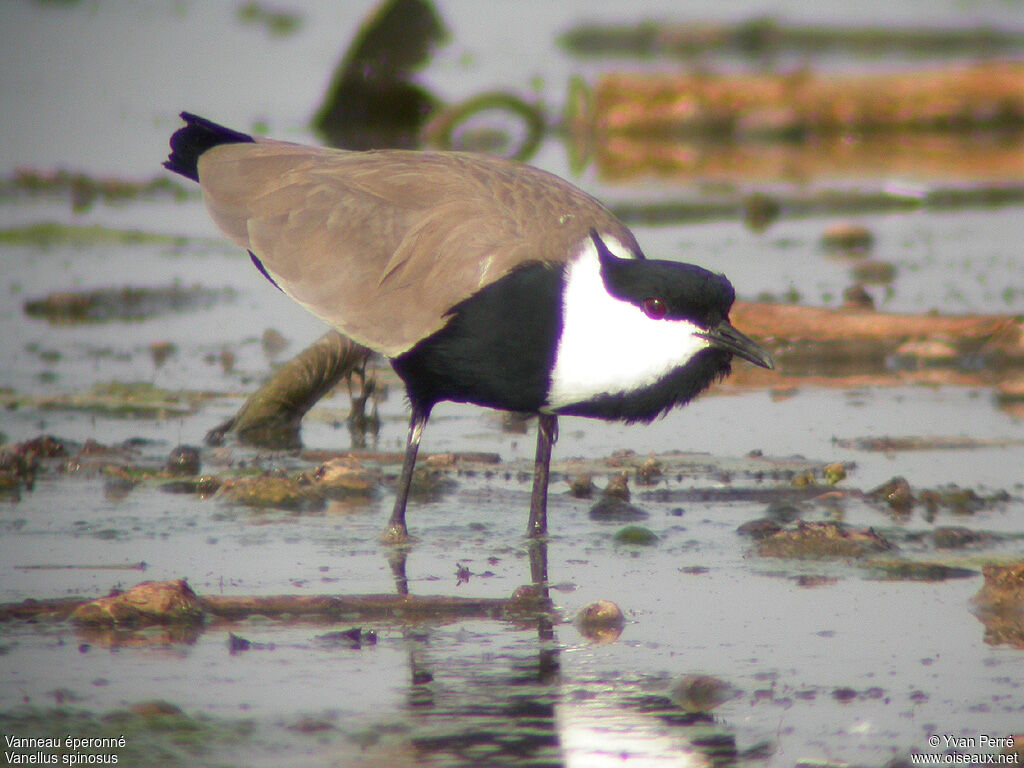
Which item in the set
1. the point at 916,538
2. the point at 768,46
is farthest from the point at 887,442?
the point at 768,46

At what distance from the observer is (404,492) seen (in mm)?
5035

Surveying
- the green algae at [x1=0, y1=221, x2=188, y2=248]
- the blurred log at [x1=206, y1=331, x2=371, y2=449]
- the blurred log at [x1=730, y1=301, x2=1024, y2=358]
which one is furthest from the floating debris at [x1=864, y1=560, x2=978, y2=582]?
the green algae at [x1=0, y1=221, x2=188, y2=248]

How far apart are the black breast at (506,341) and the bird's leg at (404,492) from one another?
0.33 metres

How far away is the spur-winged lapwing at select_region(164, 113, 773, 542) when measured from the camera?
4.53 m

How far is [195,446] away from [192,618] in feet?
6.78

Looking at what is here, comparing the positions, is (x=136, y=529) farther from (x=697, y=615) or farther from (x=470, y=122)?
(x=470, y=122)

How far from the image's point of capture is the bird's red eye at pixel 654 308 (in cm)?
450

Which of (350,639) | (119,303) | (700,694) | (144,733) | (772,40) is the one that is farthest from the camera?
(772,40)

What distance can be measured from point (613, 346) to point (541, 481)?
69 cm

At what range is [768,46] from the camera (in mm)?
20547

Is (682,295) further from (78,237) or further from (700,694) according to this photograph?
(78,237)

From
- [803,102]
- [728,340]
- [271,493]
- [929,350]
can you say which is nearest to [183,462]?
[271,493]

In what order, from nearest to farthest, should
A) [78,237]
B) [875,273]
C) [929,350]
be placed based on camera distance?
[929,350]
[875,273]
[78,237]

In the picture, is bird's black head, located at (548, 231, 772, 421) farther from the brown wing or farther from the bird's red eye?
the brown wing
